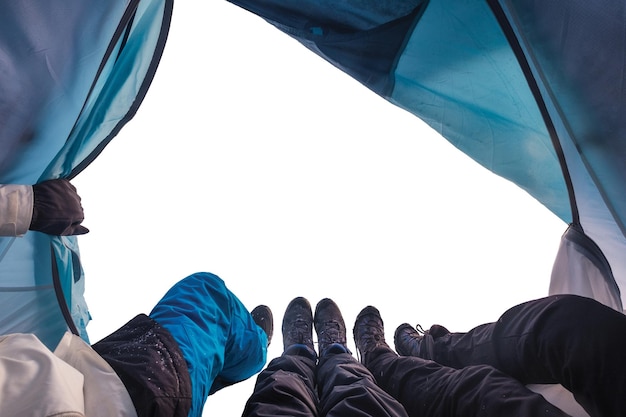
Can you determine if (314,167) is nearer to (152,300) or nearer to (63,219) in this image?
(152,300)

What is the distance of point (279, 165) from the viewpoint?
5.82 feet

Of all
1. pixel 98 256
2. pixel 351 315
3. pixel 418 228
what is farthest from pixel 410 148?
pixel 98 256

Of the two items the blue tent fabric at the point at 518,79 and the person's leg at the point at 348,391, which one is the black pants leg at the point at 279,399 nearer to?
the person's leg at the point at 348,391

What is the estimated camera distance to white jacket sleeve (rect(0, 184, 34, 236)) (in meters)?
0.59

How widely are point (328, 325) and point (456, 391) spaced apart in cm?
89

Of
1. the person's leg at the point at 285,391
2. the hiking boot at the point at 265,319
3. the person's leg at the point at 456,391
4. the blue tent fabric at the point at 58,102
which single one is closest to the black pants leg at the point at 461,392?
the person's leg at the point at 456,391

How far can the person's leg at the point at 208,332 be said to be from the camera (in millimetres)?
686

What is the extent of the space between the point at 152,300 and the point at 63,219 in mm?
1013

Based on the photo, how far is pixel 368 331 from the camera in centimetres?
146

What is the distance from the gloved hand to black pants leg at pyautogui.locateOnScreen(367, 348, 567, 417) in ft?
2.59

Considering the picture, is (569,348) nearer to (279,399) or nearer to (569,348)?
(569,348)

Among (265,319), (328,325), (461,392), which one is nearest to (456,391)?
(461,392)

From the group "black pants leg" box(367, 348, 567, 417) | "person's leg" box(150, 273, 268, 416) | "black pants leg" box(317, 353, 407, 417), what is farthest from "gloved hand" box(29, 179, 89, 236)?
"black pants leg" box(367, 348, 567, 417)

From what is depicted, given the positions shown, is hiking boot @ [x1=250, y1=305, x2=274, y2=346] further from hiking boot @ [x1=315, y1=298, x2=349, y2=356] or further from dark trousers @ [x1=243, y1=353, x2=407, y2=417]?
dark trousers @ [x1=243, y1=353, x2=407, y2=417]
